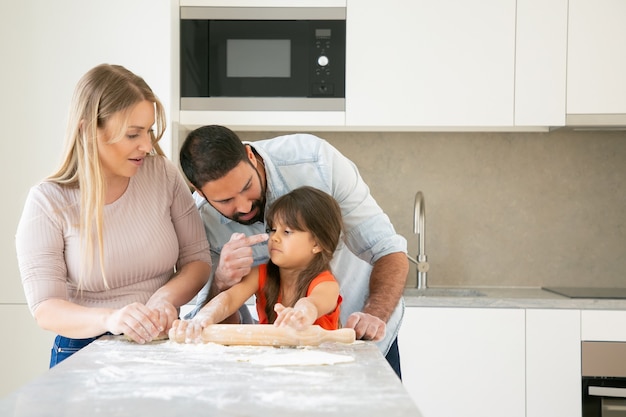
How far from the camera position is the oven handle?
8.92 feet

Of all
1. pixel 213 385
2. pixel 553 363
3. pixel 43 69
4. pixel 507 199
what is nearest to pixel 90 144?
pixel 213 385

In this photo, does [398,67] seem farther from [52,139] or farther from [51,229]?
[51,229]

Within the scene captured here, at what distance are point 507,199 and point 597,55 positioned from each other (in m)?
0.68

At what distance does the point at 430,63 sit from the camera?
2951 millimetres

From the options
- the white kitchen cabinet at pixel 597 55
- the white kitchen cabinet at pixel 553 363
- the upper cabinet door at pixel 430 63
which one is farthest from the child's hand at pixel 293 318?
the white kitchen cabinet at pixel 597 55

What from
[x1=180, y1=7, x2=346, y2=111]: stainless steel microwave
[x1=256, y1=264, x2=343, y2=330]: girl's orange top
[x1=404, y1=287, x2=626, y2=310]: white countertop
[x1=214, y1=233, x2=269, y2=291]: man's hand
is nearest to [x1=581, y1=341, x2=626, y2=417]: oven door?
[x1=404, y1=287, x2=626, y2=310]: white countertop

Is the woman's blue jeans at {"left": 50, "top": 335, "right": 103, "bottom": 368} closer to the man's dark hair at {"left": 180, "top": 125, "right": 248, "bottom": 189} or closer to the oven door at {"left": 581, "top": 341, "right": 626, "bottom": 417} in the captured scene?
the man's dark hair at {"left": 180, "top": 125, "right": 248, "bottom": 189}

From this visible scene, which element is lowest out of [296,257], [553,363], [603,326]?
[553,363]

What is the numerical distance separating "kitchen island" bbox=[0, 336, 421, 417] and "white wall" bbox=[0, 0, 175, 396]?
5.17 feet

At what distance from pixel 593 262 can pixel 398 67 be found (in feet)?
3.77

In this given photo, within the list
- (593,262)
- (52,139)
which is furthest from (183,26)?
(593,262)

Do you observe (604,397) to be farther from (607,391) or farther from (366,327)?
(366,327)

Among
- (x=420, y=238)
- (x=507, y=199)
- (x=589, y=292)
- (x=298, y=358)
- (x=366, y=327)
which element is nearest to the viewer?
(x=298, y=358)

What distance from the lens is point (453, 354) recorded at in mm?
2752
